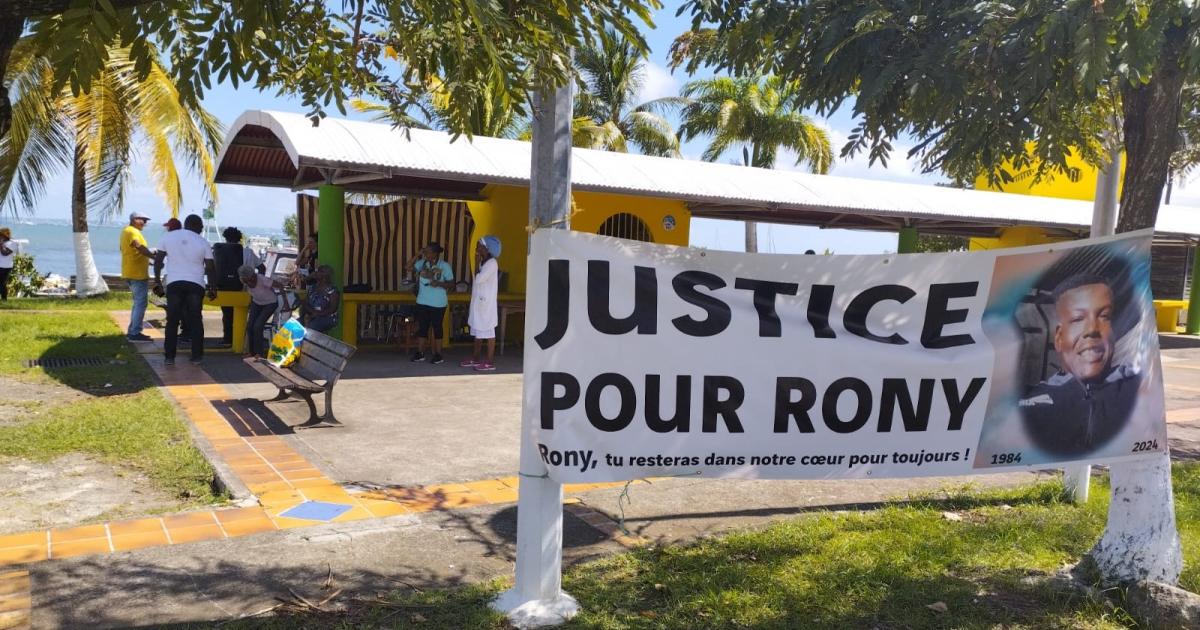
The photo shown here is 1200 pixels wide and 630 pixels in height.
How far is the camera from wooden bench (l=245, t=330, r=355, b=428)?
7.55m

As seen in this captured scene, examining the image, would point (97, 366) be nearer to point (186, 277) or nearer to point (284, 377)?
point (186, 277)

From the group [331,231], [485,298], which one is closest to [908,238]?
[485,298]

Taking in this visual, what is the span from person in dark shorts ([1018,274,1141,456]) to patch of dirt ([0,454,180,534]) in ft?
16.3

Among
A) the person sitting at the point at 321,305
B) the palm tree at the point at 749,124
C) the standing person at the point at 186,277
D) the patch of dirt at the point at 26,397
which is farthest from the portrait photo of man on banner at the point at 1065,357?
the palm tree at the point at 749,124

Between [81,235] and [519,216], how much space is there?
10.4 metres

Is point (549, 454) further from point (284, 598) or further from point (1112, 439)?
point (1112, 439)

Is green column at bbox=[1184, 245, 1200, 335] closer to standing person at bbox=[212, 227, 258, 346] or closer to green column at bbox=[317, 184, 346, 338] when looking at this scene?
green column at bbox=[317, 184, 346, 338]

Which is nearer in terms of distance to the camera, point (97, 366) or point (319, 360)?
point (319, 360)

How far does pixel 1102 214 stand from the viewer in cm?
595

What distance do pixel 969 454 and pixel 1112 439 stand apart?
710mm

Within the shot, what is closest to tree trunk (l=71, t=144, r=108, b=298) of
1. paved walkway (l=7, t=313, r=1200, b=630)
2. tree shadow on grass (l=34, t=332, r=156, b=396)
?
tree shadow on grass (l=34, t=332, r=156, b=396)

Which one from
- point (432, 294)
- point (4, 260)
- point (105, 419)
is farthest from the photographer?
point (4, 260)

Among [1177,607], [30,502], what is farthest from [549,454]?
[30,502]

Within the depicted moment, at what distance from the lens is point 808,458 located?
415 centimetres
